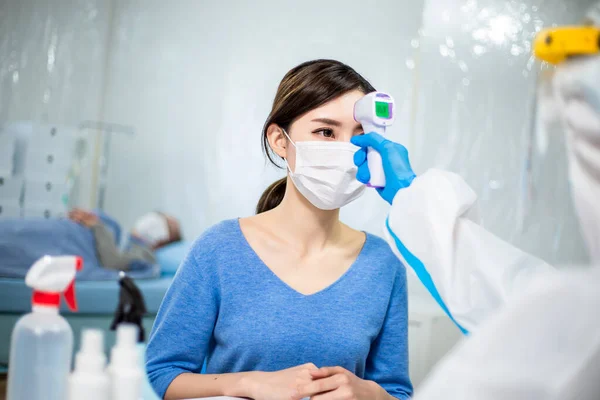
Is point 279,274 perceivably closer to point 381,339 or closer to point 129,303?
point 381,339

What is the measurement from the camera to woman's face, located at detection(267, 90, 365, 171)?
142cm

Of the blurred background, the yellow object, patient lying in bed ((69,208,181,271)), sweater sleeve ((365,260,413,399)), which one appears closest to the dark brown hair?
sweater sleeve ((365,260,413,399))

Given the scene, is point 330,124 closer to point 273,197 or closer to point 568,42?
point 273,197

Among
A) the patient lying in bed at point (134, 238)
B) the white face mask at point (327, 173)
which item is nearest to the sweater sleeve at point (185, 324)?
the white face mask at point (327, 173)

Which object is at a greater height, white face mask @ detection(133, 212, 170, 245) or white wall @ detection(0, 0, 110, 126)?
white wall @ detection(0, 0, 110, 126)

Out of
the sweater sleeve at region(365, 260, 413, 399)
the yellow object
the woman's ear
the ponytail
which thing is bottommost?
the sweater sleeve at region(365, 260, 413, 399)

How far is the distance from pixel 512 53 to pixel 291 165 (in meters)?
1.63

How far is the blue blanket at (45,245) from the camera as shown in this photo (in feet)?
9.82

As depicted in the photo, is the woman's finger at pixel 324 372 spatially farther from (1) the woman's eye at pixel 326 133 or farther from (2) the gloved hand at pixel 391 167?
(1) the woman's eye at pixel 326 133

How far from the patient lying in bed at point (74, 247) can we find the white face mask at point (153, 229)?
0.79 feet

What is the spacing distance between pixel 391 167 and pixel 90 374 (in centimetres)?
58

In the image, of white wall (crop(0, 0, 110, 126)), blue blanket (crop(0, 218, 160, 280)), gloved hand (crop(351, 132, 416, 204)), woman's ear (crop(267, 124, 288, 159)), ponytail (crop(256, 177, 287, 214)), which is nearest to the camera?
gloved hand (crop(351, 132, 416, 204))

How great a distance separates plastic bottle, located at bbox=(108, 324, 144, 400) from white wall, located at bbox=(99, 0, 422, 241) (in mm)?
3022

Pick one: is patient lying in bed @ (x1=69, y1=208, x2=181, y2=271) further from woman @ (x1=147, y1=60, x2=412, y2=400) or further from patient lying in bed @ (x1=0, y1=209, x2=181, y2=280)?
woman @ (x1=147, y1=60, x2=412, y2=400)
